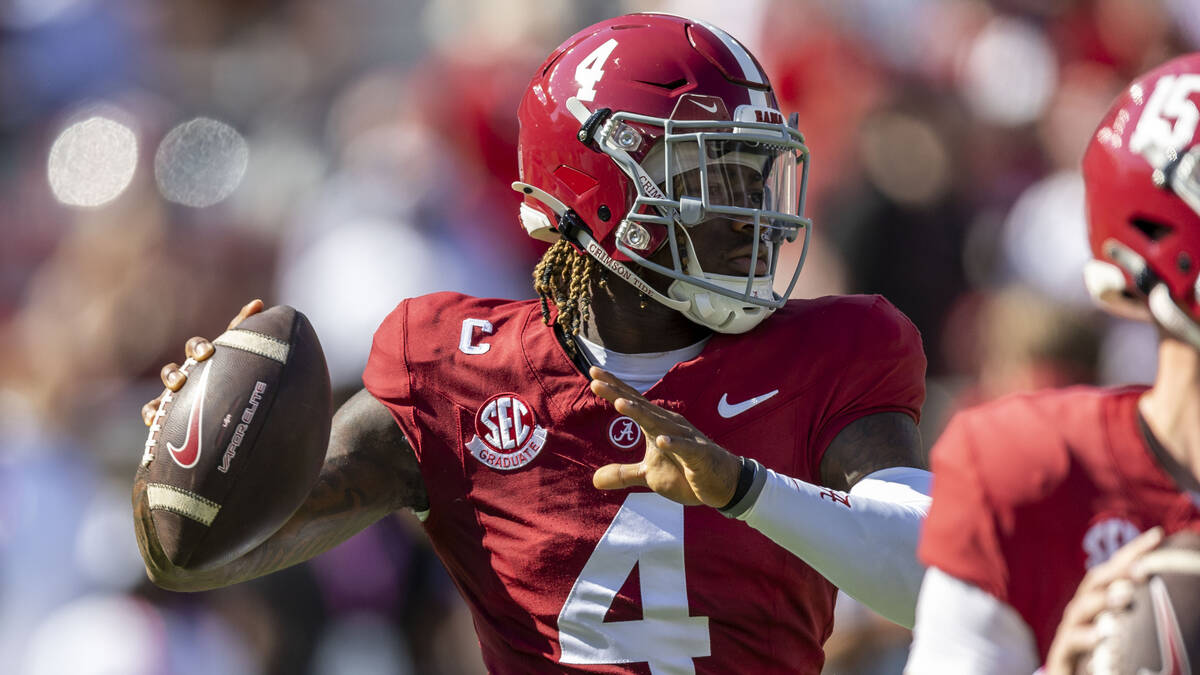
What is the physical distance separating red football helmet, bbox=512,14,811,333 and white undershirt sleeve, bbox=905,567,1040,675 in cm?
113

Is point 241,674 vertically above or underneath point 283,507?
underneath

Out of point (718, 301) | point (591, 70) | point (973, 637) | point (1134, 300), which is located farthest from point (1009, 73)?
point (973, 637)

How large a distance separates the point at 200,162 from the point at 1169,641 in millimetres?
5636

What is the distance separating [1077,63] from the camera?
636 cm

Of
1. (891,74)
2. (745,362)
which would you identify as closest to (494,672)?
(745,362)

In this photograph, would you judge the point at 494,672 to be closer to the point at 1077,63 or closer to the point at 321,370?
the point at 321,370

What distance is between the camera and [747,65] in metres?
3.20

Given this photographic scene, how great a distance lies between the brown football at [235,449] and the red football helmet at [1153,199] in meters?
1.58

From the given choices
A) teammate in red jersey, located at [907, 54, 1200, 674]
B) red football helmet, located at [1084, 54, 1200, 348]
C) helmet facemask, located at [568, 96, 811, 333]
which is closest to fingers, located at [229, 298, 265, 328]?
helmet facemask, located at [568, 96, 811, 333]

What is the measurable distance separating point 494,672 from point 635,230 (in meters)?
0.94

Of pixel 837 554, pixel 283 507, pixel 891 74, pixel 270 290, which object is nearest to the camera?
pixel 837 554

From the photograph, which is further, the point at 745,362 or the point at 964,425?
the point at 745,362

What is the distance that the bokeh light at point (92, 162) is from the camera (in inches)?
265

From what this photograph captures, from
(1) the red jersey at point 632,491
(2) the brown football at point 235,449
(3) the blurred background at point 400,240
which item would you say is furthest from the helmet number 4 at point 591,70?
(3) the blurred background at point 400,240
